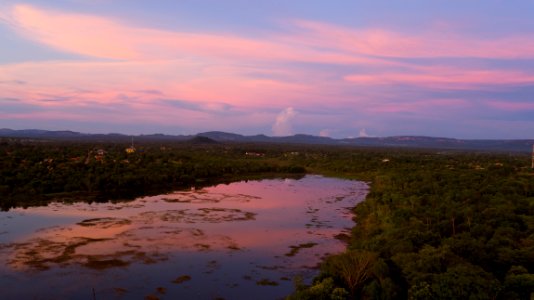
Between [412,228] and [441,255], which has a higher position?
[441,255]

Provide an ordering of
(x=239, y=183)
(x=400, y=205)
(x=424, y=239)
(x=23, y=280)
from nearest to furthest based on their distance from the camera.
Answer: (x=23, y=280) → (x=424, y=239) → (x=400, y=205) → (x=239, y=183)

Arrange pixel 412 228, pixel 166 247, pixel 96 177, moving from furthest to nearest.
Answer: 1. pixel 96 177
2. pixel 166 247
3. pixel 412 228

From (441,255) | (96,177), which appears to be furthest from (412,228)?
(96,177)

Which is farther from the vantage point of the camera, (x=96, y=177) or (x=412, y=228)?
(x=96, y=177)

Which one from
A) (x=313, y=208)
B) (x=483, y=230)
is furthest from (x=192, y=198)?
(x=483, y=230)

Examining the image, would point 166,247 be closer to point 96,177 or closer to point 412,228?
point 412,228

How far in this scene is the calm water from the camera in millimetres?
16969

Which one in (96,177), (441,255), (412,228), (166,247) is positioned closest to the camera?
(441,255)

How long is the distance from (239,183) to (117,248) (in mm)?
33470

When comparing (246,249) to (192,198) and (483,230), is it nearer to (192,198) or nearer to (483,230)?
(483,230)

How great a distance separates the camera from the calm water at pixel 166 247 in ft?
55.7

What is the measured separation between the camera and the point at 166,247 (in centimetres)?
2256

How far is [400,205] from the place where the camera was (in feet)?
95.8

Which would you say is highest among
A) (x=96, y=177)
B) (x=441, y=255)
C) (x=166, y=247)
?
(x=441, y=255)
